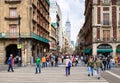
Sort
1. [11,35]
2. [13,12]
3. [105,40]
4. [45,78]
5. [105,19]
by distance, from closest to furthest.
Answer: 1. [45,78]
2. [11,35]
3. [13,12]
4. [105,40]
5. [105,19]

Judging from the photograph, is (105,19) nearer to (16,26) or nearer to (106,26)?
(106,26)

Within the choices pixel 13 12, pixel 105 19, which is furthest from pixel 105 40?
pixel 13 12

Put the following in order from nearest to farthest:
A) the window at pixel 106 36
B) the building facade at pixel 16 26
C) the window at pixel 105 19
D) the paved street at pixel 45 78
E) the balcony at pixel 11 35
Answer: the paved street at pixel 45 78 < the balcony at pixel 11 35 < the building facade at pixel 16 26 < the window at pixel 106 36 < the window at pixel 105 19

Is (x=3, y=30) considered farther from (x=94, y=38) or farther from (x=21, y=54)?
(x=94, y=38)

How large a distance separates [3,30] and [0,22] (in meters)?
1.39

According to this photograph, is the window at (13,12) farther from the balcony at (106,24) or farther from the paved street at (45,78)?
the paved street at (45,78)

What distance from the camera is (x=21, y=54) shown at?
5825 centimetres

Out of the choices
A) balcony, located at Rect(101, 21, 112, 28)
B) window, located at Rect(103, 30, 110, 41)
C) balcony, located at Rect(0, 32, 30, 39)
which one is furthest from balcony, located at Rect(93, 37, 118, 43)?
balcony, located at Rect(0, 32, 30, 39)

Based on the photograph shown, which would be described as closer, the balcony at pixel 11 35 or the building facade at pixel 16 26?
the balcony at pixel 11 35

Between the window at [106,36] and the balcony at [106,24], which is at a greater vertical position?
the balcony at [106,24]

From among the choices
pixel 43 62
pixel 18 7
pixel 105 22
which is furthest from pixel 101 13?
pixel 43 62

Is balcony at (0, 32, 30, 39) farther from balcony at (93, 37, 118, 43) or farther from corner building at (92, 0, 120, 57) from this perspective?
balcony at (93, 37, 118, 43)

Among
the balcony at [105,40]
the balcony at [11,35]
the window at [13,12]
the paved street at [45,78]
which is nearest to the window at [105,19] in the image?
the balcony at [105,40]

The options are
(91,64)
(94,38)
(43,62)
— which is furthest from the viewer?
(94,38)
